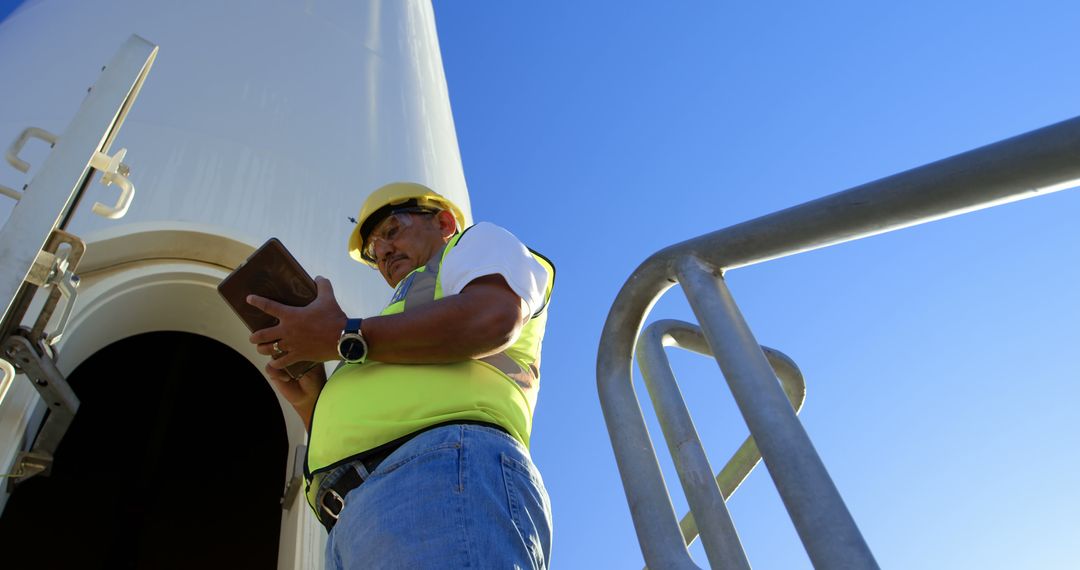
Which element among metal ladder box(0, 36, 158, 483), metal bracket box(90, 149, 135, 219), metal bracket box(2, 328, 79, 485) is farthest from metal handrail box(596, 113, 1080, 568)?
metal bracket box(2, 328, 79, 485)

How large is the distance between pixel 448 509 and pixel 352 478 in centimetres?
21

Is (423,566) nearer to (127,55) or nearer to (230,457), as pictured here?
(127,55)

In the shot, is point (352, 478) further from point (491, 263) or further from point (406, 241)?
point (406, 241)

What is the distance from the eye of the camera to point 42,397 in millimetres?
1557

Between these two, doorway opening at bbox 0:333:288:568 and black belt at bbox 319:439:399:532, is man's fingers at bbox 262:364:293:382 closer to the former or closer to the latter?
black belt at bbox 319:439:399:532

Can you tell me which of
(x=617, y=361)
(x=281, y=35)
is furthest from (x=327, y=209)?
(x=617, y=361)

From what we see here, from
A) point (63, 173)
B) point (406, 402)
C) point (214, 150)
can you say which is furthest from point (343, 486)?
point (214, 150)

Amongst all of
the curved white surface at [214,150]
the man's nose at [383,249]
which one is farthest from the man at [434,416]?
the curved white surface at [214,150]

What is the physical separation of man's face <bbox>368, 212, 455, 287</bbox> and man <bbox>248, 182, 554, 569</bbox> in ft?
0.70

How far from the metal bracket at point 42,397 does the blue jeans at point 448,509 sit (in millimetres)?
867

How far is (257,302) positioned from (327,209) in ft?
4.37

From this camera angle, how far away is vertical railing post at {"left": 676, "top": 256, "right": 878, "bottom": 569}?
61cm

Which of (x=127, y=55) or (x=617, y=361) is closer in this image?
(x=617, y=361)

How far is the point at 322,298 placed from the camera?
111 centimetres
